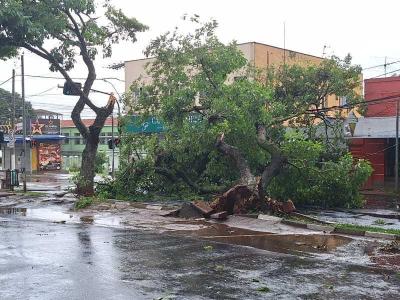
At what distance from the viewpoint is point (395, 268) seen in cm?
933

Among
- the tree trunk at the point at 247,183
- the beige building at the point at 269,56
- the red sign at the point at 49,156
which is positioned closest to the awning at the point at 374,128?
the beige building at the point at 269,56

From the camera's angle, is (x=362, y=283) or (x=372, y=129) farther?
(x=372, y=129)

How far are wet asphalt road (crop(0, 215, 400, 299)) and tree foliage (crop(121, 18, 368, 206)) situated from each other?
7.25 m

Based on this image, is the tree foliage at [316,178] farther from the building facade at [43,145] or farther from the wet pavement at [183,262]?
the building facade at [43,145]

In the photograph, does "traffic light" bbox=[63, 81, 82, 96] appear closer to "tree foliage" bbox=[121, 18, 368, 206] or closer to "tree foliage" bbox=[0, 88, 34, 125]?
"tree foliage" bbox=[121, 18, 368, 206]

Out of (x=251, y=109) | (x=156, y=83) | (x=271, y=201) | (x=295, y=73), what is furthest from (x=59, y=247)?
(x=295, y=73)

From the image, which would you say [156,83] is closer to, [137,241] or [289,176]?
[289,176]

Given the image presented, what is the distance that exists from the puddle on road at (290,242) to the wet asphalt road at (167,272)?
0.64m

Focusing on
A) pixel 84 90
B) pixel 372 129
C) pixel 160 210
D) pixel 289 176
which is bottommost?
pixel 160 210

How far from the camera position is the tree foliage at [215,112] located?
18.3m

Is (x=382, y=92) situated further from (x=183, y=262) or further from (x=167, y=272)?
(x=167, y=272)

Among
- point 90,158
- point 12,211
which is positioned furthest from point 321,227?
point 90,158

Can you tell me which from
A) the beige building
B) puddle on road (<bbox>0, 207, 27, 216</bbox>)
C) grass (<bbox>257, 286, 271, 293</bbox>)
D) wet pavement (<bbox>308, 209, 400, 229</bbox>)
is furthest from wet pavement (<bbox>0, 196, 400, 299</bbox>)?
the beige building

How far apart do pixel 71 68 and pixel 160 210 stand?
9013mm
